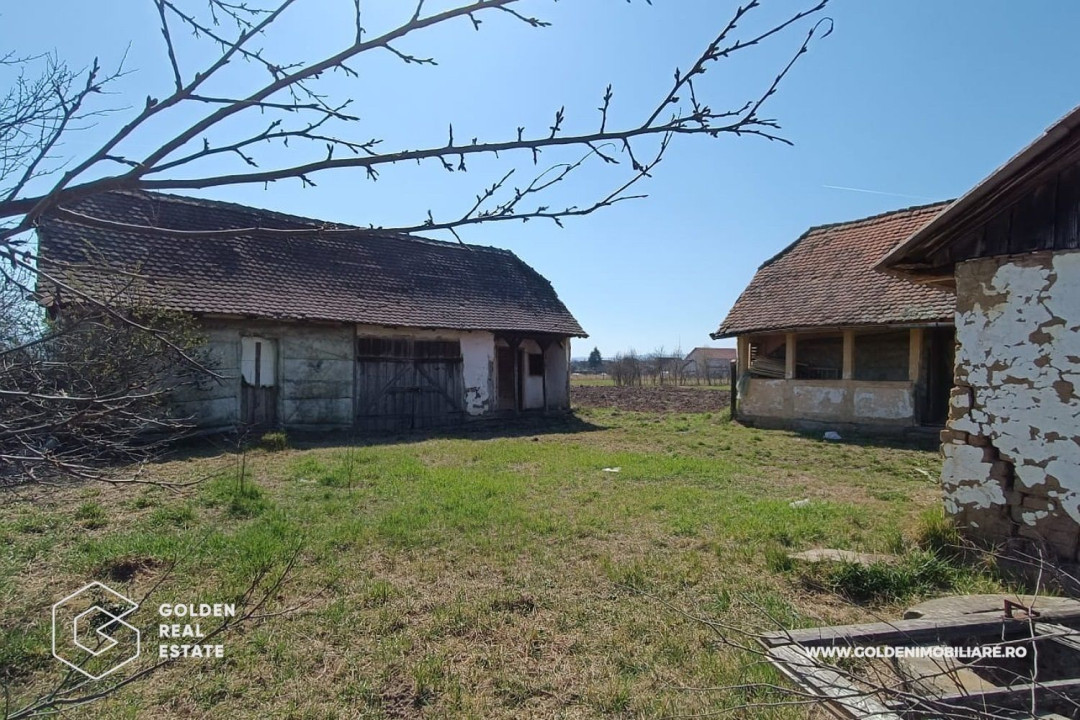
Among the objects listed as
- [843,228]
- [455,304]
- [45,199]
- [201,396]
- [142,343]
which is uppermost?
[843,228]

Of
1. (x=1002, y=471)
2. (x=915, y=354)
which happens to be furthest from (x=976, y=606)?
(x=915, y=354)

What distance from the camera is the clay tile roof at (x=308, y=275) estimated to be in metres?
11.4

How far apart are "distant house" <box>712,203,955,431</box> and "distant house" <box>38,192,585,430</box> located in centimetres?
571

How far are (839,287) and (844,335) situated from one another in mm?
1546

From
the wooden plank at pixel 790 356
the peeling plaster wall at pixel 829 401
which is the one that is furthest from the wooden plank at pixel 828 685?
the wooden plank at pixel 790 356

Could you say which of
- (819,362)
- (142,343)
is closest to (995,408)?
(142,343)

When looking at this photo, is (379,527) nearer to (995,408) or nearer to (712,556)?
(712,556)

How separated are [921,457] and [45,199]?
39.9ft

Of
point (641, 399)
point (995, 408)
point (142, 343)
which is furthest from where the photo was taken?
point (641, 399)

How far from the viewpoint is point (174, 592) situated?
4.04 meters

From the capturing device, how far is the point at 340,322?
13.2 m

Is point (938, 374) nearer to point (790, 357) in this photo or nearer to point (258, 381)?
point (790, 357)

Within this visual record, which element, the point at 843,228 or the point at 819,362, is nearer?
the point at 819,362

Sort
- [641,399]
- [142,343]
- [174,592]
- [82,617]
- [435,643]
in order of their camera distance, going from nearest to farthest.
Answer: [142,343] → [435,643] → [82,617] → [174,592] → [641,399]
